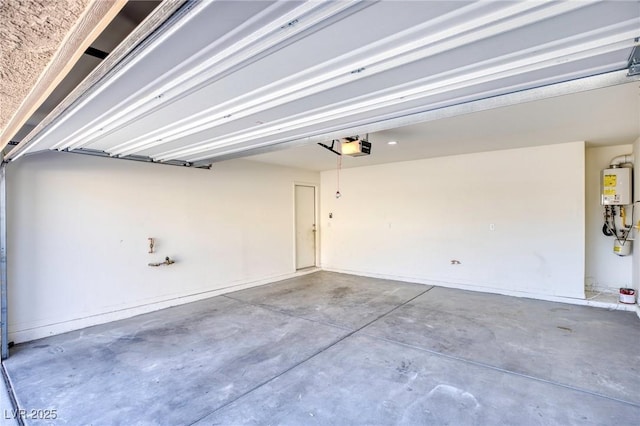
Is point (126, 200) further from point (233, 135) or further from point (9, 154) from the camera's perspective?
point (233, 135)

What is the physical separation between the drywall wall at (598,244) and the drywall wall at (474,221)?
730 mm

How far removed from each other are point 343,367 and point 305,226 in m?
4.61

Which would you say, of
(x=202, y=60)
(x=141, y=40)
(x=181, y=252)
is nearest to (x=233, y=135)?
(x=202, y=60)

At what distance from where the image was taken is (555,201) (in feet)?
15.2

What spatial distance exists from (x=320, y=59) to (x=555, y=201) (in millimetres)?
4903

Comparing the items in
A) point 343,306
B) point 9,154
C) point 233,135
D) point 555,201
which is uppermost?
point 233,135

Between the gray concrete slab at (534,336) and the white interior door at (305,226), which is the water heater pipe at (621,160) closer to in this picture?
the gray concrete slab at (534,336)

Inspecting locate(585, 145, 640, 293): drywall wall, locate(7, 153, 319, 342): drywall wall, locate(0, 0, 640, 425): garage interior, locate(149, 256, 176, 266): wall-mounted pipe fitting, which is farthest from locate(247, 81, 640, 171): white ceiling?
locate(149, 256, 176, 266): wall-mounted pipe fitting

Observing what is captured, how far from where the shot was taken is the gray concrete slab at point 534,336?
2.53 m

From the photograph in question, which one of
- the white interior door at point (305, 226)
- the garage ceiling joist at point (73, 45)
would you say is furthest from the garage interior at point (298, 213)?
the white interior door at point (305, 226)

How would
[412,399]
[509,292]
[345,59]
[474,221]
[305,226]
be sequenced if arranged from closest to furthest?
[345,59] < [412,399] < [509,292] < [474,221] < [305,226]

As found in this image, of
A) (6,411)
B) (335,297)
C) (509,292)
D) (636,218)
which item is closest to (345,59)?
(6,411)

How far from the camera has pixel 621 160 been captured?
177 inches

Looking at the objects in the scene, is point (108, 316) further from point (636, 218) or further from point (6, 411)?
point (636, 218)
